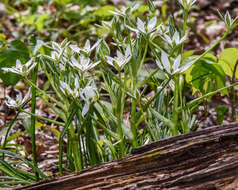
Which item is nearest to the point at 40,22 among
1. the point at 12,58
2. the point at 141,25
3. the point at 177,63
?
the point at 12,58

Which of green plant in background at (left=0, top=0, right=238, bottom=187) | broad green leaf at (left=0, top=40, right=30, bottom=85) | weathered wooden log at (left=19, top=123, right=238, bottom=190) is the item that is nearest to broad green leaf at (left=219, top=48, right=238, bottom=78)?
green plant in background at (left=0, top=0, right=238, bottom=187)

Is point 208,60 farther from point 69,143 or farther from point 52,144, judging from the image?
point 52,144

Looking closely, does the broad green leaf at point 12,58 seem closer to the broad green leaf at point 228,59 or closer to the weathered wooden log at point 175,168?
the weathered wooden log at point 175,168

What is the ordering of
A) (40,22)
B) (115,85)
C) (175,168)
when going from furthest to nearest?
(40,22) < (115,85) < (175,168)

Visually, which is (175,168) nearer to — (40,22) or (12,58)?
(12,58)

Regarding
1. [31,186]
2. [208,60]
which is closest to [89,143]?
[31,186]

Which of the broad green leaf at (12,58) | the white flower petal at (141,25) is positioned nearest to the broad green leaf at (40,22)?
the broad green leaf at (12,58)

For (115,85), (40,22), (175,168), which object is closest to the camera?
(175,168)
